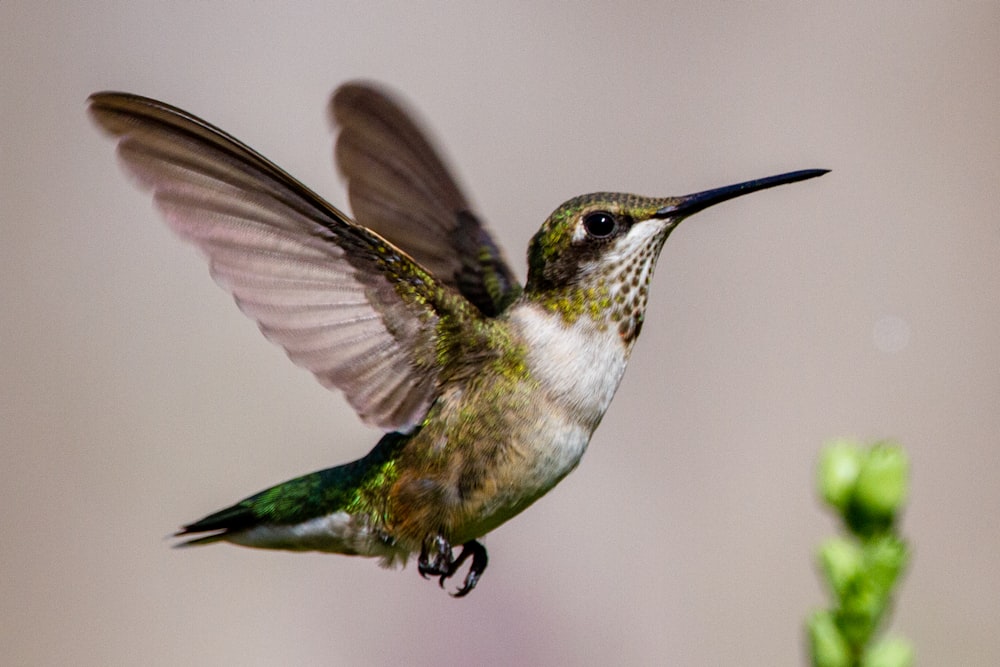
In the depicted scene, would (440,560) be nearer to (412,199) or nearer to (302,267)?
(302,267)

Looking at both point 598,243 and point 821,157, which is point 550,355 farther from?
point 821,157

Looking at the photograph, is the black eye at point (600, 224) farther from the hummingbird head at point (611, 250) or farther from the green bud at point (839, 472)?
the green bud at point (839, 472)

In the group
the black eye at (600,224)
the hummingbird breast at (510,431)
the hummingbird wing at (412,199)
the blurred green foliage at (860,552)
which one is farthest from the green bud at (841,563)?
the hummingbird wing at (412,199)

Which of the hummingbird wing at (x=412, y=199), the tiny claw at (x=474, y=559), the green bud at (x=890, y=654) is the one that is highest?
the hummingbird wing at (x=412, y=199)

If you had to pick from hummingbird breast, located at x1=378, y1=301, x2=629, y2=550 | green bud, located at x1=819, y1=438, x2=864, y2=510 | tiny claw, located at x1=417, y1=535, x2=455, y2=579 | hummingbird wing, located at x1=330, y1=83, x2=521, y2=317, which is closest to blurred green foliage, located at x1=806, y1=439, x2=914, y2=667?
green bud, located at x1=819, y1=438, x2=864, y2=510

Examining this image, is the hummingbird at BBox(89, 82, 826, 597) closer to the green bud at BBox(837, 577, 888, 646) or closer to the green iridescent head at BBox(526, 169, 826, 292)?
the green iridescent head at BBox(526, 169, 826, 292)

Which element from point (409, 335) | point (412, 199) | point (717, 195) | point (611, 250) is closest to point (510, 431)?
point (409, 335)
